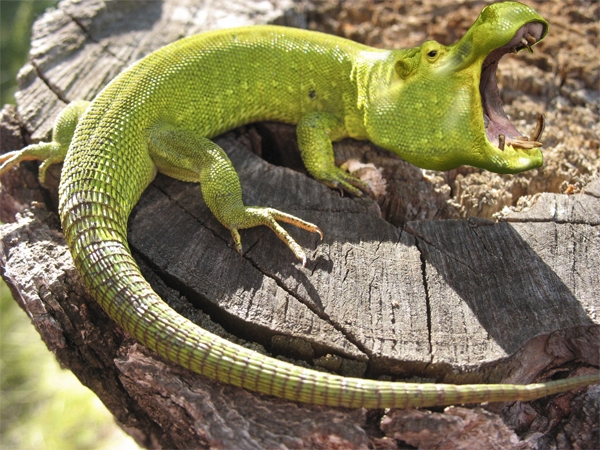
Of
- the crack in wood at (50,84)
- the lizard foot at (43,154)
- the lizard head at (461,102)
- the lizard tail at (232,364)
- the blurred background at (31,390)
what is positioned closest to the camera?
the lizard tail at (232,364)

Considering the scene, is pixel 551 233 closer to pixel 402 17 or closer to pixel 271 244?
pixel 271 244

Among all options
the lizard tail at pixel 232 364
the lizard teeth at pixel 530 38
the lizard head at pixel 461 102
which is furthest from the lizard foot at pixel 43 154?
the lizard teeth at pixel 530 38

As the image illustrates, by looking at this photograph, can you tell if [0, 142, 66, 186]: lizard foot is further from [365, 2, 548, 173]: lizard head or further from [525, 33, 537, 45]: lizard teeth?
[525, 33, 537, 45]: lizard teeth

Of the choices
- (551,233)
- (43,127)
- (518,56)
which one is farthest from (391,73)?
(43,127)

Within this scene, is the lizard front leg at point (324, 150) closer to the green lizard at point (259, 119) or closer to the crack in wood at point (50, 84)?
the green lizard at point (259, 119)

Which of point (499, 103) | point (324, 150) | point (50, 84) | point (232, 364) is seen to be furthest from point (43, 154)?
point (499, 103)

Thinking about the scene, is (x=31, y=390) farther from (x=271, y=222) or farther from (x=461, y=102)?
(x=461, y=102)
